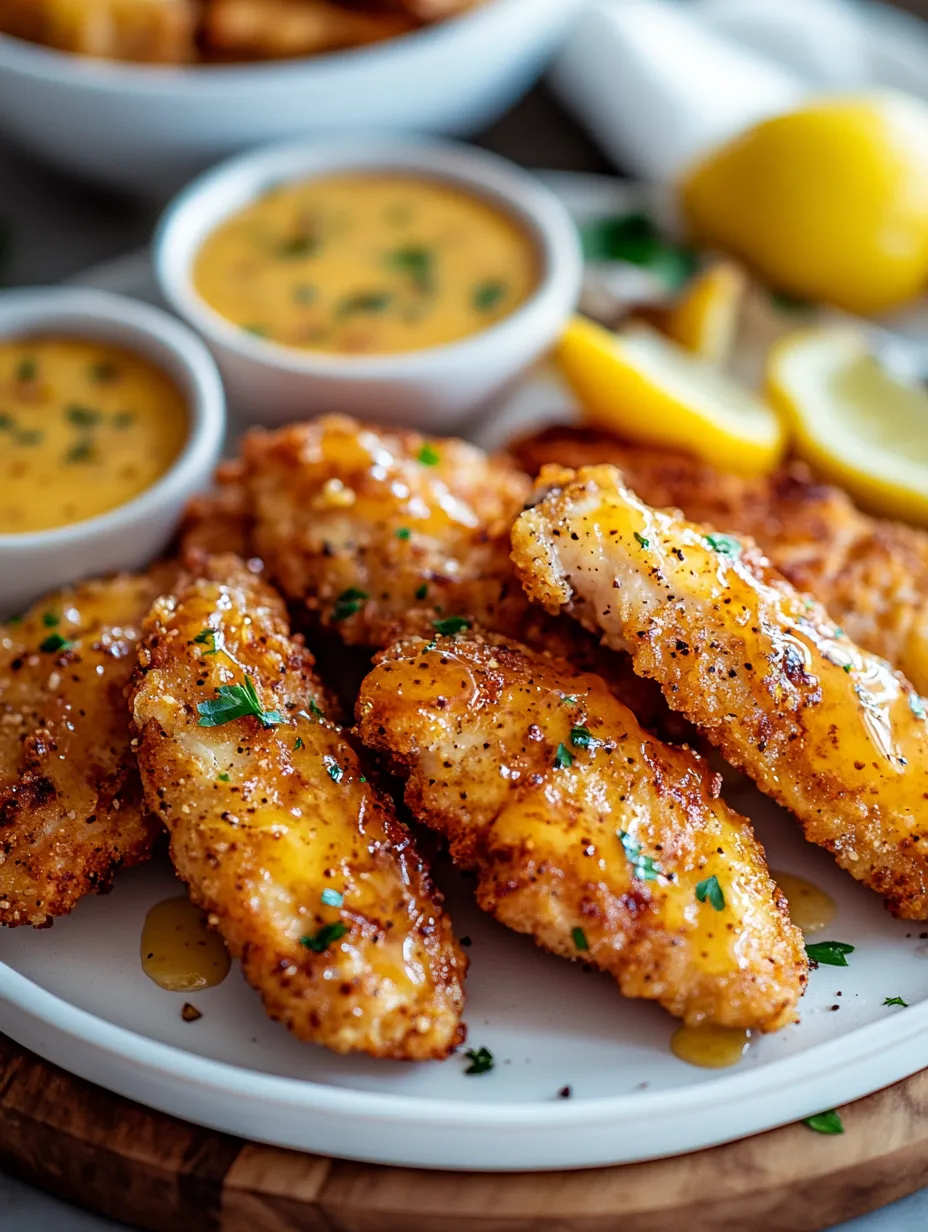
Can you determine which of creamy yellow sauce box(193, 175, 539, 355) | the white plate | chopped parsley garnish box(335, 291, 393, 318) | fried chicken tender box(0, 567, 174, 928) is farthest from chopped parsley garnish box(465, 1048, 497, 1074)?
chopped parsley garnish box(335, 291, 393, 318)

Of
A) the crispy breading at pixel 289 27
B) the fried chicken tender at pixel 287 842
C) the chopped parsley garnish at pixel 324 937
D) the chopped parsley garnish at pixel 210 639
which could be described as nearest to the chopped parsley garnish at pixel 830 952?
the fried chicken tender at pixel 287 842

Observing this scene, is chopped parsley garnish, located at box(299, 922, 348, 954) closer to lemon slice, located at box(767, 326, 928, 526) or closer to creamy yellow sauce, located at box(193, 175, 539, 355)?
creamy yellow sauce, located at box(193, 175, 539, 355)

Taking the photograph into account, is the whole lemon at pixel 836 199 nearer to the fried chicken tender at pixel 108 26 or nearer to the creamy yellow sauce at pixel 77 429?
the fried chicken tender at pixel 108 26

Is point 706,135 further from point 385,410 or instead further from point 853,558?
point 853,558

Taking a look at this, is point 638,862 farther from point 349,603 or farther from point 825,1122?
point 349,603

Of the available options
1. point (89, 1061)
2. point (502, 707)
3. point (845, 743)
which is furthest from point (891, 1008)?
point (89, 1061)

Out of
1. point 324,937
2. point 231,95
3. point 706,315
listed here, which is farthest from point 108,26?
point 324,937
